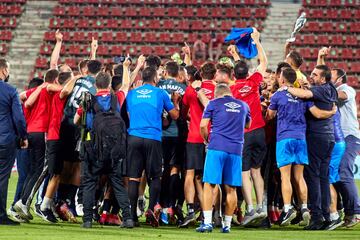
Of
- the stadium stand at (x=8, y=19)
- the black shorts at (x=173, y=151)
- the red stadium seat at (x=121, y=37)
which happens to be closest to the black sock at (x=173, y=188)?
the black shorts at (x=173, y=151)

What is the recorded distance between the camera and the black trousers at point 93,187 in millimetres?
13047

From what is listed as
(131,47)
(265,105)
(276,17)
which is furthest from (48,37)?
(265,105)

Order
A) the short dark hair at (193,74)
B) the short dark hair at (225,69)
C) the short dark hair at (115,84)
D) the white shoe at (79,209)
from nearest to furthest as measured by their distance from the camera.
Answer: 1. the short dark hair at (225,69)
2. the short dark hair at (115,84)
3. the short dark hair at (193,74)
4. the white shoe at (79,209)

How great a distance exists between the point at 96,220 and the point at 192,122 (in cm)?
215

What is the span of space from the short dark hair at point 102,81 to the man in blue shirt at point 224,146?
58.0 inches

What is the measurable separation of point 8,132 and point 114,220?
215cm

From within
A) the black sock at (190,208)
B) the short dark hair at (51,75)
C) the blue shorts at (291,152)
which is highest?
the short dark hair at (51,75)

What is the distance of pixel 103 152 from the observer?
13.1 m

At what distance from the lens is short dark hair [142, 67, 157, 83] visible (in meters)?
13.7

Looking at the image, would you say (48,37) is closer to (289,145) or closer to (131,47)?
(131,47)

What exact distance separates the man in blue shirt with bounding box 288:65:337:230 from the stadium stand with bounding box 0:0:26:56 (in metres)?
25.6

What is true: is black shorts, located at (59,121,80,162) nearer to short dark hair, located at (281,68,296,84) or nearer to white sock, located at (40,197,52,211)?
white sock, located at (40,197,52,211)

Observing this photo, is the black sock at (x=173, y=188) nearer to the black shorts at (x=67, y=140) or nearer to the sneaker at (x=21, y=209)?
the black shorts at (x=67, y=140)

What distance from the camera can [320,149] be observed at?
1416cm
